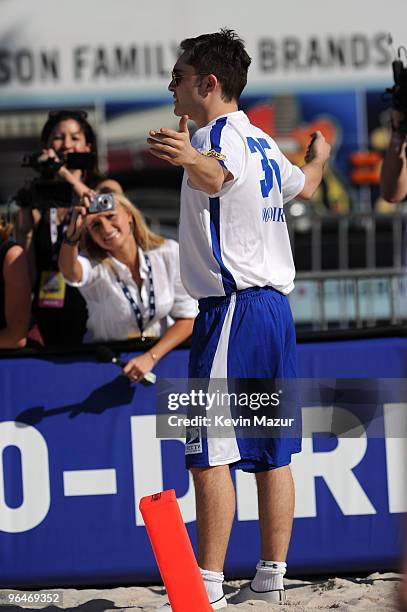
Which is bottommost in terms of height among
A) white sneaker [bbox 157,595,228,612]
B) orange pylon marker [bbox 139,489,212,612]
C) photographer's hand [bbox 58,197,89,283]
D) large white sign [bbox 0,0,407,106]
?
white sneaker [bbox 157,595,228,612]

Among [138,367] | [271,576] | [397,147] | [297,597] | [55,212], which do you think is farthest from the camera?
[55,212]

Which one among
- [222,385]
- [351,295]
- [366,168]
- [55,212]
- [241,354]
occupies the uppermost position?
[366,168]

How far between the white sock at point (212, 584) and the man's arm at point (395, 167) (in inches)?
68.2

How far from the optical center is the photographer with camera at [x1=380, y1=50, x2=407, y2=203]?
181 inches

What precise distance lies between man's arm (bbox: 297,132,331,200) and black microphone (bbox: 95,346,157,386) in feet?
3.27

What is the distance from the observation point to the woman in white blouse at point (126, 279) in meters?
5.05

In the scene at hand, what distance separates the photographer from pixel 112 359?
15.9 ft

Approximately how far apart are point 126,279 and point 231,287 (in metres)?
1.04

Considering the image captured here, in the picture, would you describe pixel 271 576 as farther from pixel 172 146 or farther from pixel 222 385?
pixel 172 146

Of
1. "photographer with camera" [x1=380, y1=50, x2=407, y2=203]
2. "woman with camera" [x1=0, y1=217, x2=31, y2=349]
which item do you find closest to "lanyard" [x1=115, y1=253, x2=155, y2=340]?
"woman with camera" [x1=0, y1=217, x2=31, y2=349]

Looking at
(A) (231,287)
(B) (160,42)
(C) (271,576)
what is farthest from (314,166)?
(B) (160,42)

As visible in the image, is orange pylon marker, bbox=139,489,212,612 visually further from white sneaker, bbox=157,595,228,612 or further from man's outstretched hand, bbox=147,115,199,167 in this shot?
man's outstretched hand, bbox=147,115,199,167

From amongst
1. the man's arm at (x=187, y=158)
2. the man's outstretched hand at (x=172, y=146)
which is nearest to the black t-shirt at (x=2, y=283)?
the man's arm at (x=187, y=158)

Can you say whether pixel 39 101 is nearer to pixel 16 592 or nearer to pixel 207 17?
pixel 207 17
